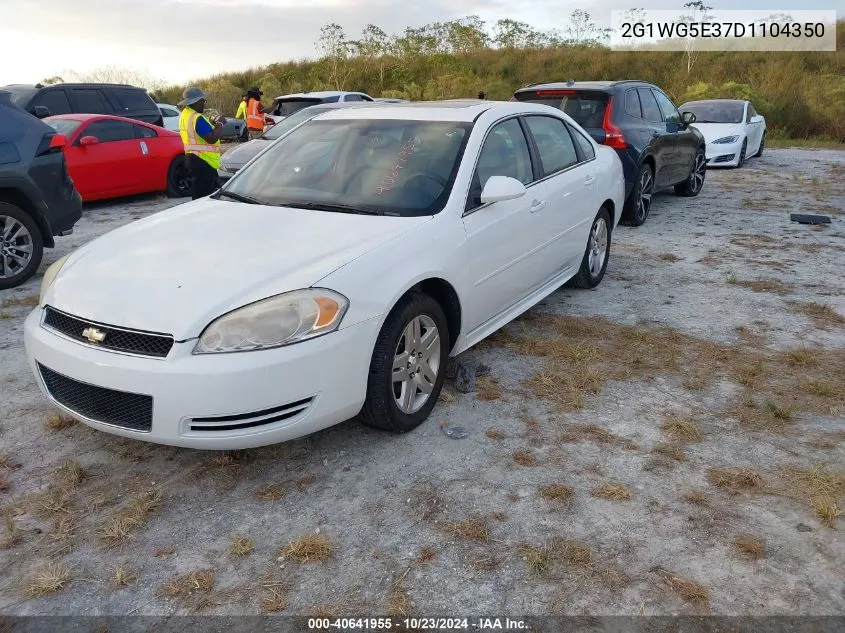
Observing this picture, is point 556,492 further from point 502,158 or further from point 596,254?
point 596,254

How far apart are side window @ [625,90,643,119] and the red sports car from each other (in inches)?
269

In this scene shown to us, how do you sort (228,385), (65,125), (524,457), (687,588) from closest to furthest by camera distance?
(687,588), (228,385), (524,457), (65,125)

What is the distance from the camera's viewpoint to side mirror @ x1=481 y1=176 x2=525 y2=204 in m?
4.00

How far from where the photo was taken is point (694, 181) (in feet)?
37.1

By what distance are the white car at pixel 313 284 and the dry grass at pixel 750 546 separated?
5.36ft

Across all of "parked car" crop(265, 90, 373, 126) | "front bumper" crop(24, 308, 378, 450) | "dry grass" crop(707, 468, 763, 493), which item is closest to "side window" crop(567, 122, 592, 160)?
"dry grass" crop(707, 468, 763, 493)

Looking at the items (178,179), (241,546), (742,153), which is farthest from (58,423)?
(742,153)

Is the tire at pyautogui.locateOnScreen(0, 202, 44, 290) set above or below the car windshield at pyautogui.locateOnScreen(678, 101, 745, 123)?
below

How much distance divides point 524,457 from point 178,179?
9392mm

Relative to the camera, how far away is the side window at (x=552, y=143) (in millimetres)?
5070

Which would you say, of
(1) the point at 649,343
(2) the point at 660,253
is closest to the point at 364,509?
(1) the point at 649,343

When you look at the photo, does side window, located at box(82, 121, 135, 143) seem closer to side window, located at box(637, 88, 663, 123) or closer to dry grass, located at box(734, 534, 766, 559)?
side window, located at box(637, 88, 663, 123)

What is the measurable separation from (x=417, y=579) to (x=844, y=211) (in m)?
9.79

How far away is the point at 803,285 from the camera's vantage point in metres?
6.37
